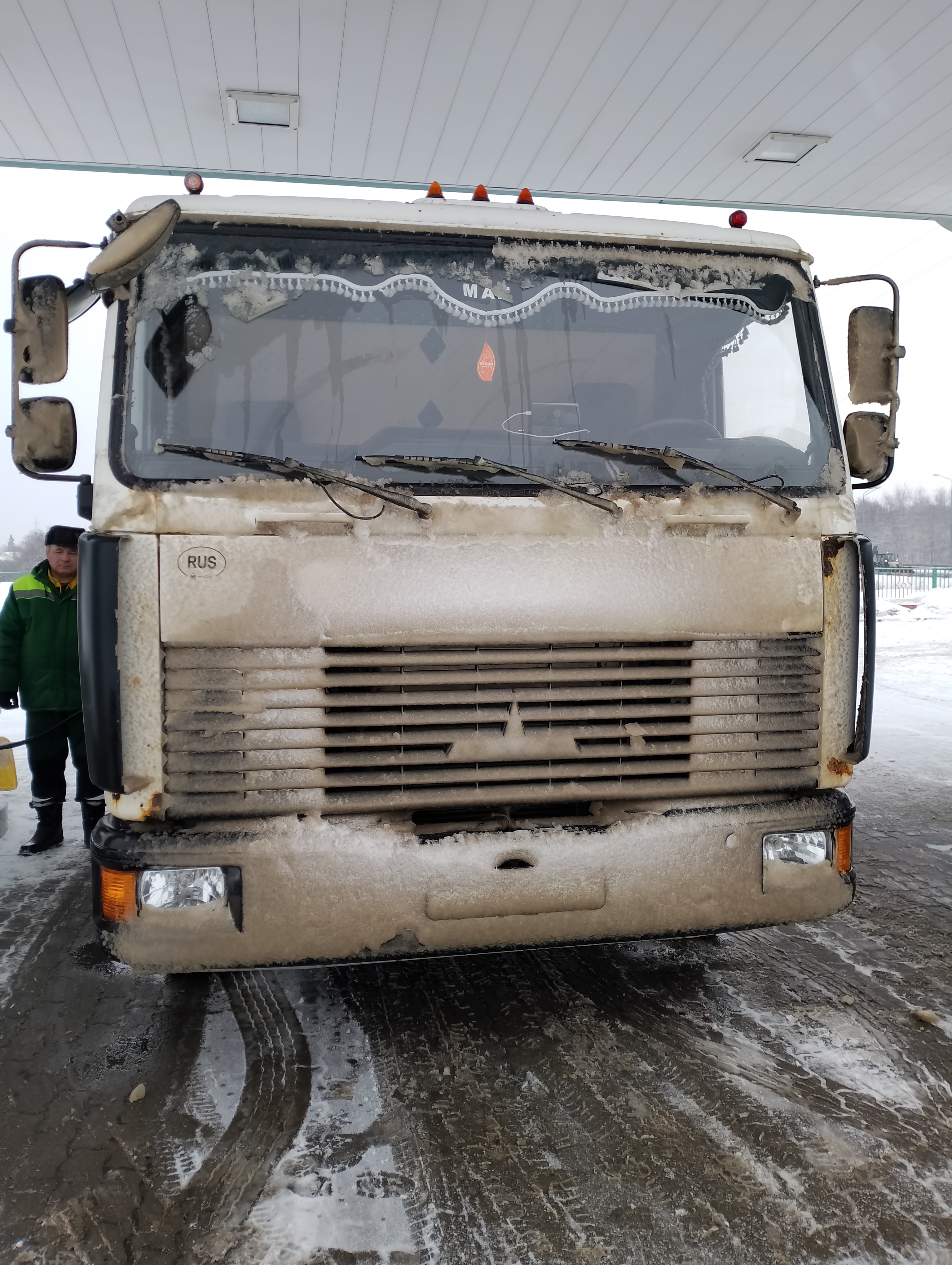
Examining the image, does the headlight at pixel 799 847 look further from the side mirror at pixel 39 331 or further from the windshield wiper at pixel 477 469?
the side mirror at pixel 39 331

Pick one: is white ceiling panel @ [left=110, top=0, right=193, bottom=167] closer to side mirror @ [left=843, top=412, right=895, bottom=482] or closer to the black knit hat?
the black knit hat

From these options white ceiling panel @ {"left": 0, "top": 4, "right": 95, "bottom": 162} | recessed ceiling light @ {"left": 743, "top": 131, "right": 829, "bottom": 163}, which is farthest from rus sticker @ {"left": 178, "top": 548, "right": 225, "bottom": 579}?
recessed ceiling light @ {"left": 743, "top": 131, "right": 829, "bottom": 163}

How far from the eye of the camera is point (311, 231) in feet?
9.91

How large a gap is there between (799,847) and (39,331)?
3.05 meters

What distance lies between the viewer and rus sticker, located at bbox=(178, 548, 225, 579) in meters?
2.70

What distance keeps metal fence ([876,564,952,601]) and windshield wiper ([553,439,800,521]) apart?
24938 mm

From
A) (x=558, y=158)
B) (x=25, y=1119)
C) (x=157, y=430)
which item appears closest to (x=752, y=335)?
(x=157, y=430)

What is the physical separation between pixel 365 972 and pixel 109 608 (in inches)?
75.4

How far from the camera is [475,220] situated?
3.13 meters

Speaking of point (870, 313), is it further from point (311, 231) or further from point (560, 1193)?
point (560, 1193)

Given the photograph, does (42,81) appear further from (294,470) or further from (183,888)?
(183,888)

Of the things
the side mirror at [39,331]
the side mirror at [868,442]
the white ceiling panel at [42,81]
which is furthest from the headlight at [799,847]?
the white ceiling panel at [42,81]

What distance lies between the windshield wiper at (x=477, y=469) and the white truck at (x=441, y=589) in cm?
1

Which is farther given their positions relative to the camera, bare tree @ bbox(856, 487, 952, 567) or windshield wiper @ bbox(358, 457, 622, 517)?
bare tree @ bbox(856, 487, 952, 567)
